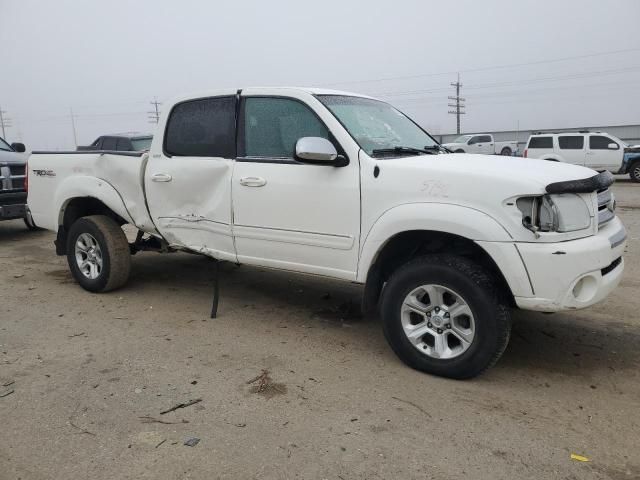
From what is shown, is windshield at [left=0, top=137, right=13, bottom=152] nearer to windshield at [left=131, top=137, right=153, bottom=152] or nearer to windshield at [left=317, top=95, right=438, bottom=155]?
windshield at [left=131, top=137, right=153, bottom=152]

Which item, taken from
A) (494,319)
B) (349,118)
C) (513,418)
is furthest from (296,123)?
(513,418)

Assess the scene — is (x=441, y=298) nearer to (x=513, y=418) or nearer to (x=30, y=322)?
(x=513, y=418)

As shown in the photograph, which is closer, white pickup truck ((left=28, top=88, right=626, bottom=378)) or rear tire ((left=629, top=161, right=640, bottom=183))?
white pickup truck ((left=28, top=88, right=626, bottom=378))

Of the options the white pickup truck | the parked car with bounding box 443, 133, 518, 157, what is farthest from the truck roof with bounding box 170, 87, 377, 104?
the parked car with bounding box 443, 133, 518, 157

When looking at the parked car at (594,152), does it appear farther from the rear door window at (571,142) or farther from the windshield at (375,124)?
the windshield at (375,124)

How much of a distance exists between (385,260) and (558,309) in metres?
1.19

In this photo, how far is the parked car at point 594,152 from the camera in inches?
704

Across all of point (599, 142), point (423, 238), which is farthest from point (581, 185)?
point (599, 142)

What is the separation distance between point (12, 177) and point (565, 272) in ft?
27.5

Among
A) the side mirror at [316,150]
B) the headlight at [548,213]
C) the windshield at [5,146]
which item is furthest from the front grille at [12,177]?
the headlight at [548,213]

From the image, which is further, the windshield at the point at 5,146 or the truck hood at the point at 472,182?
the windshield at the point at 5,146

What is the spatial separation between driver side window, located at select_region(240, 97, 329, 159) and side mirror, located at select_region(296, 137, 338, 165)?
0.24 metres

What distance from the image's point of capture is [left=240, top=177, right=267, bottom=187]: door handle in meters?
4.03

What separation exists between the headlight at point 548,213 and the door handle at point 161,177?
299cm
